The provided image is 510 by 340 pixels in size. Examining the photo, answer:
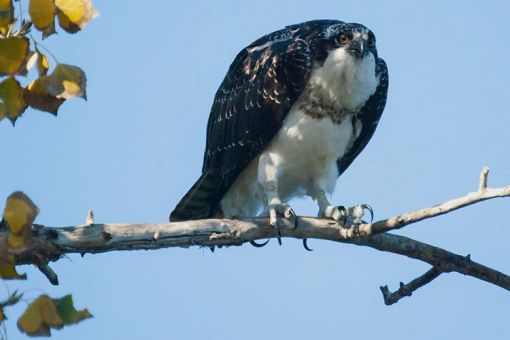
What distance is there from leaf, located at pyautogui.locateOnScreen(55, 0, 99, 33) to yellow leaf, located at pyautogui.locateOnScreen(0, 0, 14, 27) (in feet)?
0.76

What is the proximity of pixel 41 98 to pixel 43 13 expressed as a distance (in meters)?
0.45

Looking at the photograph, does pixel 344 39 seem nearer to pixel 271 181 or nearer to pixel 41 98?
pixel 271 181

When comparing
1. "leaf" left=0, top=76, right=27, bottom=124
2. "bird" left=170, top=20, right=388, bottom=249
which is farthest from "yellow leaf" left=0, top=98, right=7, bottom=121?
"bird" left=170, top=20, right=388, bottom=249

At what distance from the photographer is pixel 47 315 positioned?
4.13 m

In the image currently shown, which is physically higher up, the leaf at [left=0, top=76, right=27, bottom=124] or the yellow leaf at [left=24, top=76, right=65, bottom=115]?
the yellow leaf at [left=24, top=76, right=65, bottom=115]

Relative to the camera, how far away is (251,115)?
9.78 metres

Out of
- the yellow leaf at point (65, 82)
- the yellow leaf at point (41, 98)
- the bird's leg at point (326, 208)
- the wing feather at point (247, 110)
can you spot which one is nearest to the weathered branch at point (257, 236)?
the bird's leg at point (326, 208)

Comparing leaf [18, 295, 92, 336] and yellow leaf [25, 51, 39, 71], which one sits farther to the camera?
yellow leaf [25, 51, 39, 71]

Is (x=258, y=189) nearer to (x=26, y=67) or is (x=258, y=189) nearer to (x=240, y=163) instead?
(x=240, y=163)

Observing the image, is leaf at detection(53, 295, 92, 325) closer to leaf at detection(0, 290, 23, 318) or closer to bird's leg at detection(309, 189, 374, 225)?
leaf at detection(0, 290, 23, 318)

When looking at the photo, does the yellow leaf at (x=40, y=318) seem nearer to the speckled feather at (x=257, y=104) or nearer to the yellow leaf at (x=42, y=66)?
the yellow leaf at (x=42, y=66)

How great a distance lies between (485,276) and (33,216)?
4.43 meters

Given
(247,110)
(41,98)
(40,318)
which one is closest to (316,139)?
(247,110)

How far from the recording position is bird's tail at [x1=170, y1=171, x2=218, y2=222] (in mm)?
9922
